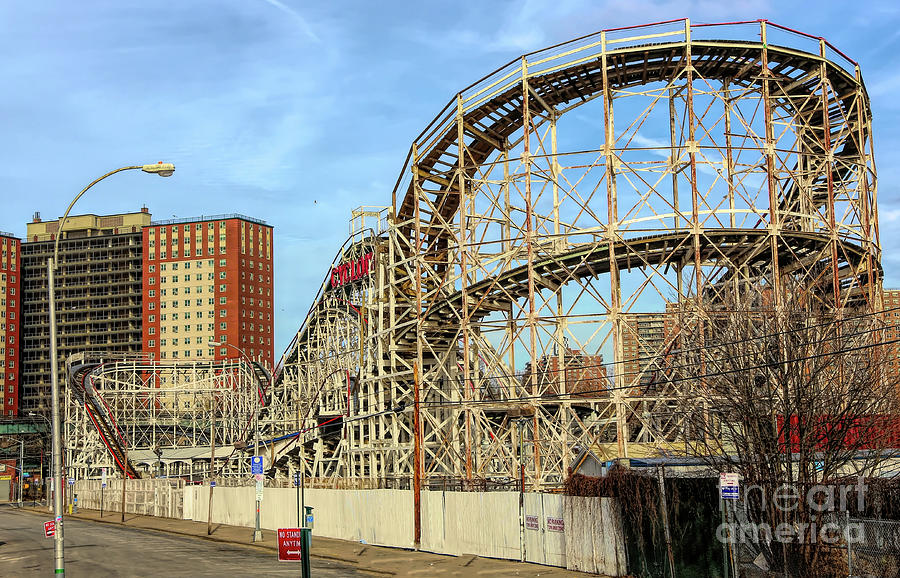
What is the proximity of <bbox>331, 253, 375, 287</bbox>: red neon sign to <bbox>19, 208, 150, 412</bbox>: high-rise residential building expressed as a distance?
390 ft

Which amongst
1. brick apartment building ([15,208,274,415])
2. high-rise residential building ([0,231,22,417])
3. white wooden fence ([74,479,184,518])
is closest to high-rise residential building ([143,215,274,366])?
brick apartment building ([15,208,274,415])

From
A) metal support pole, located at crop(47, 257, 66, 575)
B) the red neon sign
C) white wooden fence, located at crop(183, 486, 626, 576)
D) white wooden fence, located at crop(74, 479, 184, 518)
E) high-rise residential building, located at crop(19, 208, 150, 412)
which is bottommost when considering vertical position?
white wooden fence, located at crop(74, 479, 184, 518)

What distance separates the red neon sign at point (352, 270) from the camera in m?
54.4

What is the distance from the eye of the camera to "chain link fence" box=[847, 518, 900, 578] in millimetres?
18750

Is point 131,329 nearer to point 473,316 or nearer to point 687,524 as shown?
point 473,316

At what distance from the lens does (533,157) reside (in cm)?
3688

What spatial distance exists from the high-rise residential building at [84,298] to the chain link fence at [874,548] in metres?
161

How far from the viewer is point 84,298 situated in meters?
173

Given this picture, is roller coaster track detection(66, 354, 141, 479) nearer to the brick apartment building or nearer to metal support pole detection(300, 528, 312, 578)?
metal support pole detection(300, 528, 312, 578)

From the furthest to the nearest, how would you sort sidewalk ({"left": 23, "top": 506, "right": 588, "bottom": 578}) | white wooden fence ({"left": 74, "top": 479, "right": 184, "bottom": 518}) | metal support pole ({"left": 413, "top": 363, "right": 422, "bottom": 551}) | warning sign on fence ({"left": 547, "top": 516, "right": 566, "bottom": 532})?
white wooden fence ({"left": 74, "top": 479, "right": 184, "bottom": 518}) < metal support pole ({"left": 413, "top": 363, "right": 422, "bottom": 551}) < sidewalk ({"left": 23, "top": 506, "right": 588, "bottom": 578}) < warning sign on fence ({"left": 547, "top": 516, "right": 566, "bottom": 532})

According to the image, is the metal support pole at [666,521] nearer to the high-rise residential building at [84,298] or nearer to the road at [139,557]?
the road at [139,557]

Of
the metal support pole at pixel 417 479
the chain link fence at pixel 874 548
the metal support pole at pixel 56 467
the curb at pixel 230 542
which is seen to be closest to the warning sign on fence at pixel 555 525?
the curb at pixel 230 542

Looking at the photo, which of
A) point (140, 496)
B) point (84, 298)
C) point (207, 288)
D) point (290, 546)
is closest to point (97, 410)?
point (140, 496)

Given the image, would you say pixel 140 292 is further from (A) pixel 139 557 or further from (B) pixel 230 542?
(A) pixel 139 557
